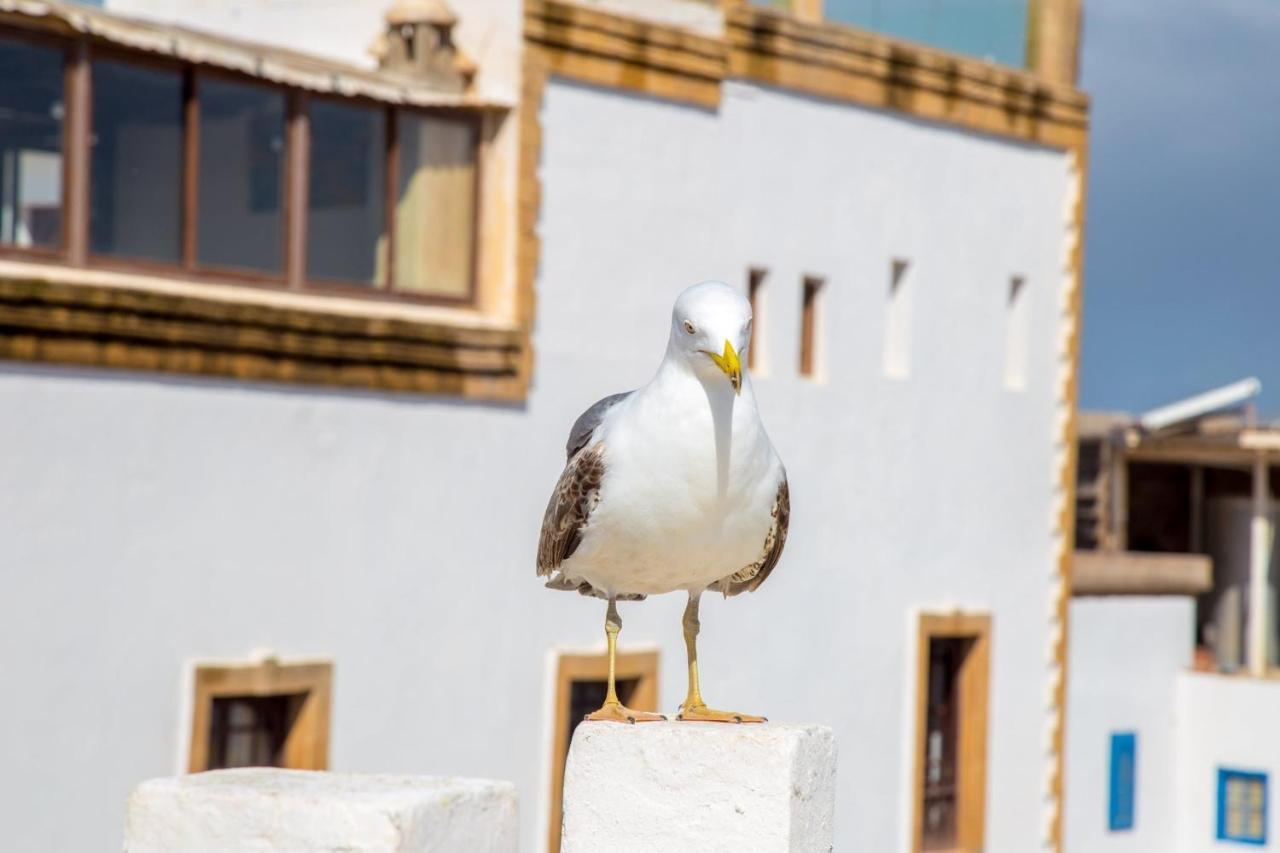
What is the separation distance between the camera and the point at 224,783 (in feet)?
20.6

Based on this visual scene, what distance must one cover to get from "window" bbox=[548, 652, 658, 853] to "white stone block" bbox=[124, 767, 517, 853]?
31.8 ft

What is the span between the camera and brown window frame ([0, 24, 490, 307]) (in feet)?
44.7

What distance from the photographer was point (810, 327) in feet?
62.1

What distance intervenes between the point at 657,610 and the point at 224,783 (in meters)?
10.8

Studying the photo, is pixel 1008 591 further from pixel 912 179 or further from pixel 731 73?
pixel 731 73

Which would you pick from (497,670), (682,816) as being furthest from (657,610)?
(682,816)

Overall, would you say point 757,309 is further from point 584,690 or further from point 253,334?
point 253,334

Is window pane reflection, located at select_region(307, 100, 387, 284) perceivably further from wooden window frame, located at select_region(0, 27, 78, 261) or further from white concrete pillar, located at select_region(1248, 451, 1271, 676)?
white concrete pillar, located at select_region(1248, 451, 1271, 676)

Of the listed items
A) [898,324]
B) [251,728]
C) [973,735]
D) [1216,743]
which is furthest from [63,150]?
[1216,743]

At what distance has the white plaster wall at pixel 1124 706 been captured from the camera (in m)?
22.6

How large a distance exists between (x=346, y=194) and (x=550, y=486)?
Answer: 2563mm

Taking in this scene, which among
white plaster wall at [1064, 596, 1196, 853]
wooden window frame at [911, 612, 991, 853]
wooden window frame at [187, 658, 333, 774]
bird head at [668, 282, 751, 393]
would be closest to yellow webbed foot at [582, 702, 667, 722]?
bird head at [668, 282, 751, 393]

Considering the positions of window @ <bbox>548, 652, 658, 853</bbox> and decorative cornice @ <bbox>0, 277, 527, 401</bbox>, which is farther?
window @ <bbox>548, 652, 658, 853</bbox>

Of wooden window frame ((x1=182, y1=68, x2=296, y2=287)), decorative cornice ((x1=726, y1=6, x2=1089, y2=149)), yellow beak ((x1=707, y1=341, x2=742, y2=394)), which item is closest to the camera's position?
yellow beak ((x1=707, y1=341, x2=742, y2=394))
